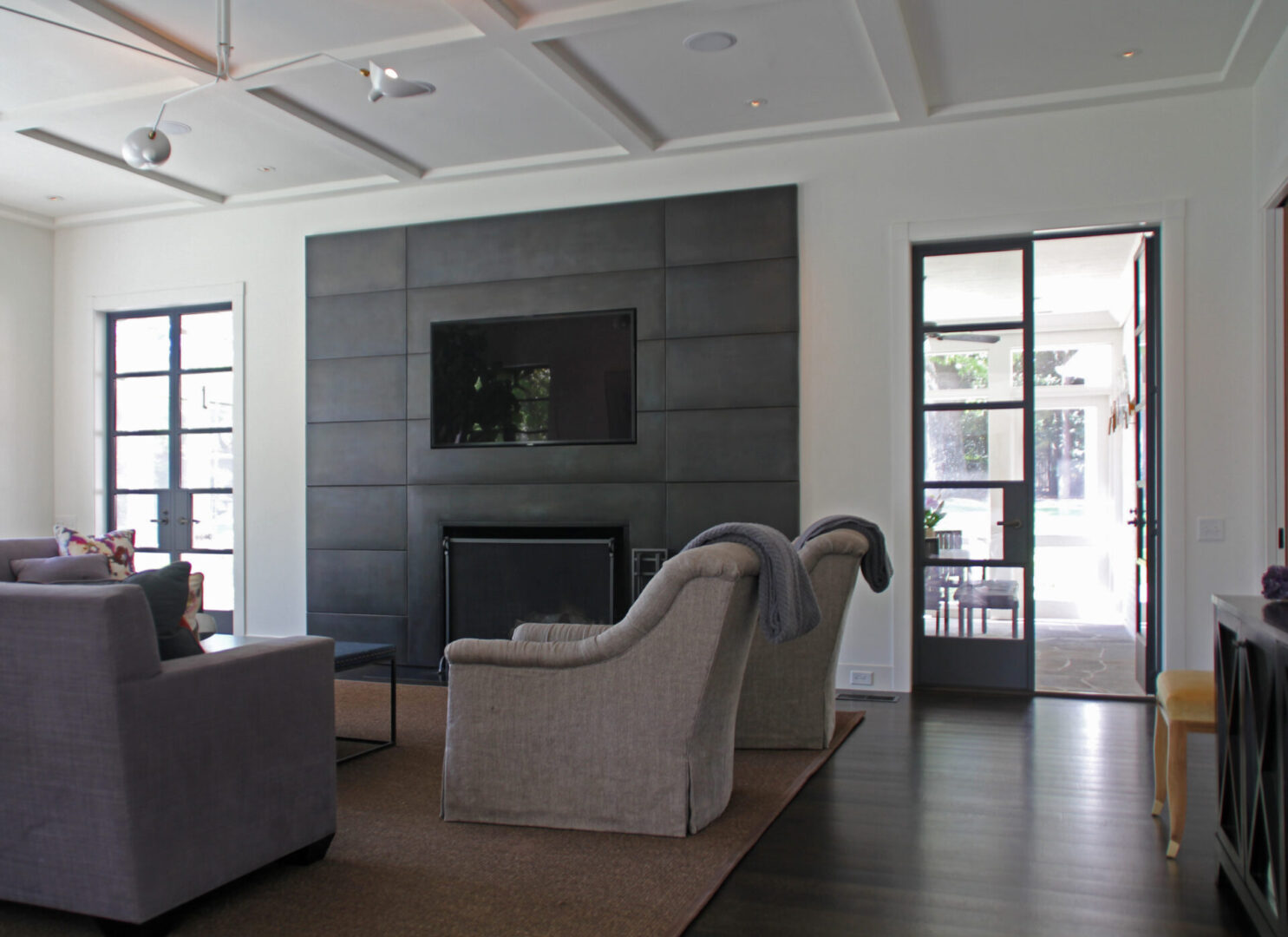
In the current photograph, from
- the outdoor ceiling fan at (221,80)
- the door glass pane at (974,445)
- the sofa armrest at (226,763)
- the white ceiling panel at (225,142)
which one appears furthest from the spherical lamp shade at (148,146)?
the door glass pane at (974,445)

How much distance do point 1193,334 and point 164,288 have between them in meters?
6.30

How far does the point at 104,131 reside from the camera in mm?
5578

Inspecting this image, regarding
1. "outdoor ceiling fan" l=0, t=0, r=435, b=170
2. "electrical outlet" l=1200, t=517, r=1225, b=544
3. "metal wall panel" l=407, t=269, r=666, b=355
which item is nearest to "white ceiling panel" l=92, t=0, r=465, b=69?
"outdoor ceiling fan" l=0, t=0, r=435, b=170

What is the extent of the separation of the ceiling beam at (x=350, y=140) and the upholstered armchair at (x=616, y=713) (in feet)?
10.5

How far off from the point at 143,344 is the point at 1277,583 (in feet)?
23.2

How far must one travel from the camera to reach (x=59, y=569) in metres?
4.93

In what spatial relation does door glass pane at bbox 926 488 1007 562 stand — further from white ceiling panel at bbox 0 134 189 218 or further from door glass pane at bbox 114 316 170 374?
door glass pane at bbox 114 316 170 374

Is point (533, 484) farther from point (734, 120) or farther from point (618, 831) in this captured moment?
point (618, 831)

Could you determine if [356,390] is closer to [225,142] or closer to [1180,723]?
[225,142]

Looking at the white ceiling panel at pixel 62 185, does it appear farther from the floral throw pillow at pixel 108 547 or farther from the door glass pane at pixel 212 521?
the floral throw pillow at pixel 108 547

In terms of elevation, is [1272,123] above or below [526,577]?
above

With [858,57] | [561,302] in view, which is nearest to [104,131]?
[561,302]

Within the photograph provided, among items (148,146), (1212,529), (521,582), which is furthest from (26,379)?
(1212,529)

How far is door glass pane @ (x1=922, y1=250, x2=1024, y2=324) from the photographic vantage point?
5.41 meters
